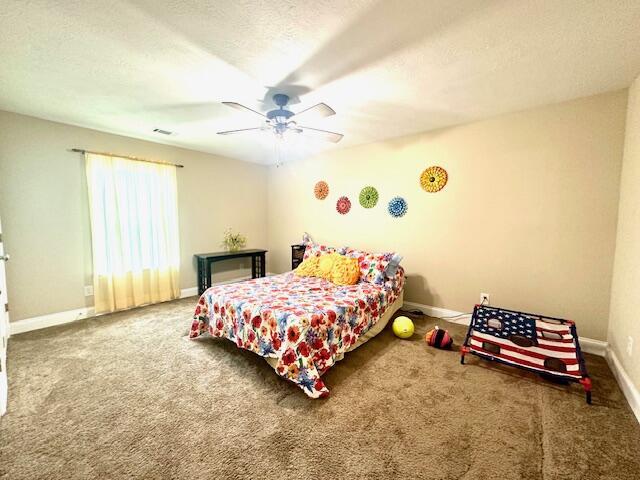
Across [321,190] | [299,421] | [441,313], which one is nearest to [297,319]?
[299,421]

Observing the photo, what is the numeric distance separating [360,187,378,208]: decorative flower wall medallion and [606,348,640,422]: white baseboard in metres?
2.82

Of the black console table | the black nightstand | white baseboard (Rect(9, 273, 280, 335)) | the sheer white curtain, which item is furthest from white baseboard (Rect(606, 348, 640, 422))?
white baseboard (Rect(9, 273, 280, 335))

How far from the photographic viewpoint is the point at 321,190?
4438 mm

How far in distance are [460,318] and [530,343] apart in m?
1.02

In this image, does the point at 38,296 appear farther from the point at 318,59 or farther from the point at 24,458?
the point at 318,59

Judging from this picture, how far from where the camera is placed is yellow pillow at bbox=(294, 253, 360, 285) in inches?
122

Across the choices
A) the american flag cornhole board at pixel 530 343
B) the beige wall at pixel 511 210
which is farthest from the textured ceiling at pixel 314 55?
the american flag cornhole board at pixel 530 343

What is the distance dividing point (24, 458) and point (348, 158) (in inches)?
165

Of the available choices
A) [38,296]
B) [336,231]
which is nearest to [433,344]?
[336,231]

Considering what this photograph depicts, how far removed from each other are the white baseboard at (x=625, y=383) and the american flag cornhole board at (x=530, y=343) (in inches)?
8.7

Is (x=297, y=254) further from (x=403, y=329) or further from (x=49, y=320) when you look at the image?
(x=49, y=320)

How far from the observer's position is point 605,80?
210cm

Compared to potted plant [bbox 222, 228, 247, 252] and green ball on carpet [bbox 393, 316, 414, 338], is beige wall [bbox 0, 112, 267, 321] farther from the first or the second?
green ball on carpet [bbox 393, 316, 414, 338]

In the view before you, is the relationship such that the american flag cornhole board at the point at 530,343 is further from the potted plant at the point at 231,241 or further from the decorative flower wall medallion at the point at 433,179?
the potted plant at the point at 231,241
